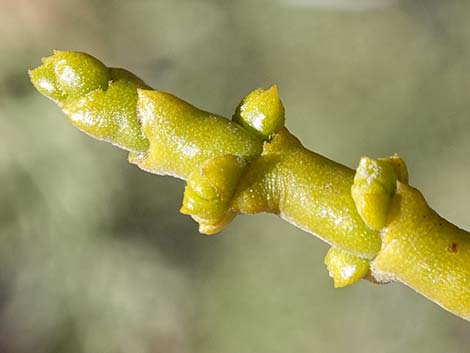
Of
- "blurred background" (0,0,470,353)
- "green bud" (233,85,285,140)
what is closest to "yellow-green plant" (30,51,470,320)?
"green bud" (233,85,285,140)

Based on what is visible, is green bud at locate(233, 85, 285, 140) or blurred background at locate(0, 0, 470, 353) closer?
green bud at locate(233, 85, 285, 140)

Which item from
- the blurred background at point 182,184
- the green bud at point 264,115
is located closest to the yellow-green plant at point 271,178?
the green bud at point 264,115

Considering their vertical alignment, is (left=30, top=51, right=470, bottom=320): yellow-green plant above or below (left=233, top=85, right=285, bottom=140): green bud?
below

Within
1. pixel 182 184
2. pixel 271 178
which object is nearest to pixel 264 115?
pixel 271 178

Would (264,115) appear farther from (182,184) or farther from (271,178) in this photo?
(182,184)

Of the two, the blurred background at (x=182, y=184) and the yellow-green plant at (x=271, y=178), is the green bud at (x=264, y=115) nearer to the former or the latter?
the yellow-green plant at (x=271, y=178)

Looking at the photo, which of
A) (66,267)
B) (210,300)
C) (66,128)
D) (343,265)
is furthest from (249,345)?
(343,265)

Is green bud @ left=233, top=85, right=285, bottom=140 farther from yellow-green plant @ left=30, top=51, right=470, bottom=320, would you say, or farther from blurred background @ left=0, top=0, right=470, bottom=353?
blurred background @ left=0, top=0, right=470, bottom=353
